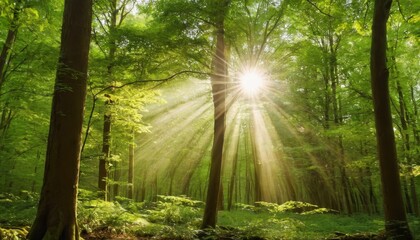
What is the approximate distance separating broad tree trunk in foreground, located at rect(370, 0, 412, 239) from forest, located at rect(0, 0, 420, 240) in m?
0.02

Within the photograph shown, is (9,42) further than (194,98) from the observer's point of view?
No

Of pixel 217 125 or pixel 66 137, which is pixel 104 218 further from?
pixel 217 125

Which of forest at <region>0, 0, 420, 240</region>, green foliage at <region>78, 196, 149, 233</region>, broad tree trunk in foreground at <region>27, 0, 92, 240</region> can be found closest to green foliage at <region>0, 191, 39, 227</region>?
forest at <region>0, 0, 420, 240</region>

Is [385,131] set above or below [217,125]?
below

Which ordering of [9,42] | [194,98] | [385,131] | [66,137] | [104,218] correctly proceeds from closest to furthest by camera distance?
[66,137], [385,131], [104,218], [9,42], [194,98]

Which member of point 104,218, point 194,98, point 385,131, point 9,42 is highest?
point 194,98

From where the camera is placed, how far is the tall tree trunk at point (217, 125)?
9820mm

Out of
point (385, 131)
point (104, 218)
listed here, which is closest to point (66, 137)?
point (104, 218)

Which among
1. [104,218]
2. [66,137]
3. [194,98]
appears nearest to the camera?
[66,137]

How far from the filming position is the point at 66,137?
221 inches

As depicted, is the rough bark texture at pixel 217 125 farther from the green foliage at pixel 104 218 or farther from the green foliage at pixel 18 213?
the green foliage at pixel 18 213

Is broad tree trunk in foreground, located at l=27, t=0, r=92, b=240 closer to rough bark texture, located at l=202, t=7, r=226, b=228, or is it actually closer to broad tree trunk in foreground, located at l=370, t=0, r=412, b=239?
rough bark texture, located at l=202, t=7, r=226, b=228

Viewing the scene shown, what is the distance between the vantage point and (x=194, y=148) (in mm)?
Answer: 28781

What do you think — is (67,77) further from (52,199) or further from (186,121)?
(186,121)
